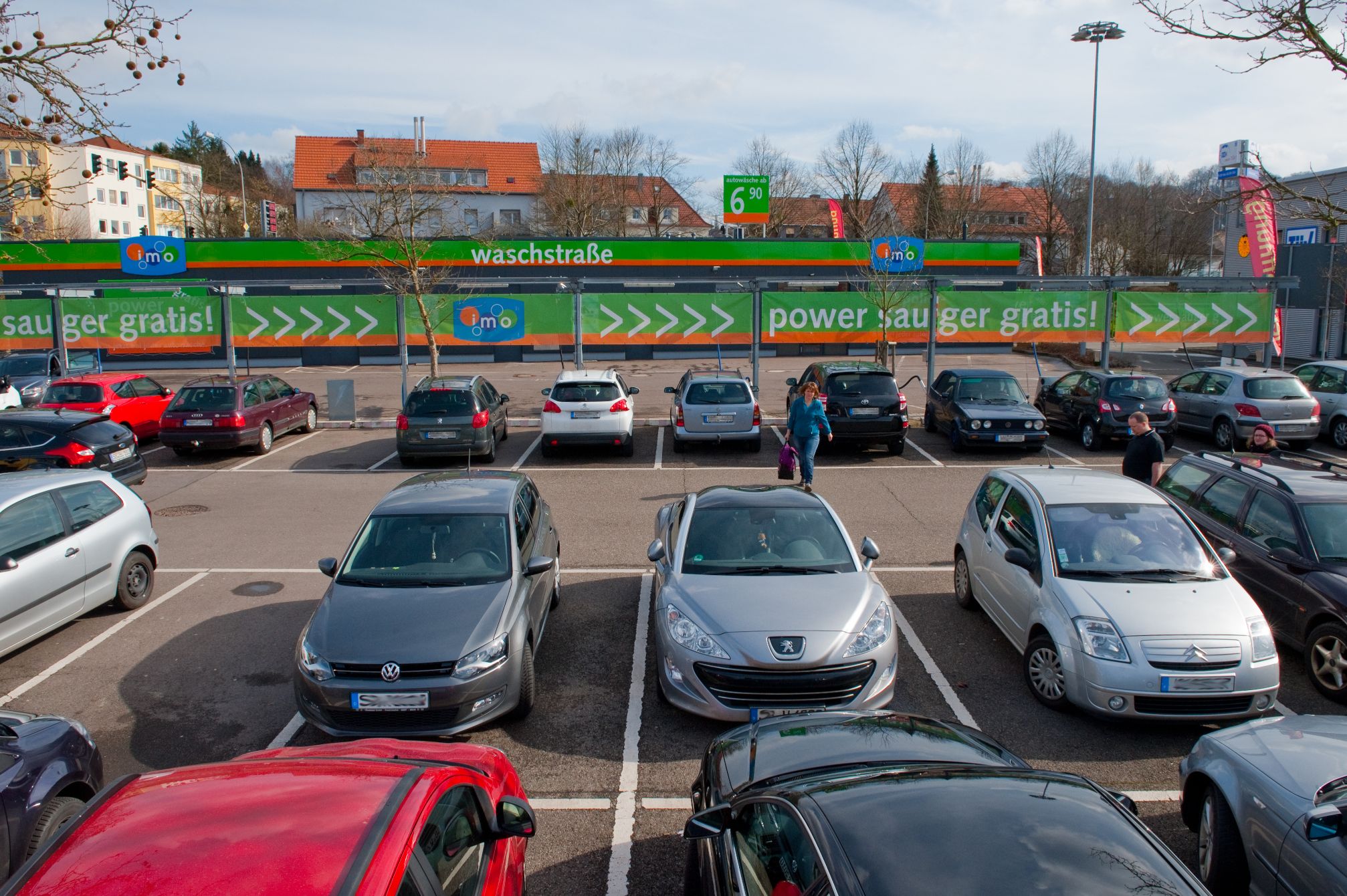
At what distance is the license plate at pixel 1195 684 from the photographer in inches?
255

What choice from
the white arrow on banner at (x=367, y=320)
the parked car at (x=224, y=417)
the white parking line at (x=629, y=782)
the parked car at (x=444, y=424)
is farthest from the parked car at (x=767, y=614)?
the white arrow on banner at (x=367, y=320)

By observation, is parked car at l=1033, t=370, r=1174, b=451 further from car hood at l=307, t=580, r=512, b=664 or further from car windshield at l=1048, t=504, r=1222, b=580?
car hood at l=307, t=580, r=512, b=664

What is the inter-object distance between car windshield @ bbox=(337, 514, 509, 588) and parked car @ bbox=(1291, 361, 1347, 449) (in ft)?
57.3

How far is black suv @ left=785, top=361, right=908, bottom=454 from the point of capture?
17062 millimetres

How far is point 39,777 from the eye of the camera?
467 centimetres

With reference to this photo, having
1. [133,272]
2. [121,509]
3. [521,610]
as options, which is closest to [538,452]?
[121,509]

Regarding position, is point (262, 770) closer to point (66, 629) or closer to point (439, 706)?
point (439, 706)

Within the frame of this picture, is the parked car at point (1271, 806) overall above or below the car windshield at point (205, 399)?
below

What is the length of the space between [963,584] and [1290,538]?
288cm

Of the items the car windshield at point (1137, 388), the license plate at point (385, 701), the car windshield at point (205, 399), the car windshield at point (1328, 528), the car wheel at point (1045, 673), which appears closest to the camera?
the license plate at point (385, 701)

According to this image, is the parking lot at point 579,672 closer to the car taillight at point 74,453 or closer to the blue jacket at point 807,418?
the blue jacket at point 807,418

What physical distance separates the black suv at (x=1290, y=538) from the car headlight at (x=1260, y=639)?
3.19 ft

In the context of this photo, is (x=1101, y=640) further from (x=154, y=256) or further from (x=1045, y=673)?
(x=154, y=256)

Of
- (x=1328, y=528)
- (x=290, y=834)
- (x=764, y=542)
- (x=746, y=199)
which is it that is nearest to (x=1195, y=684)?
(x=1328, y=528)
